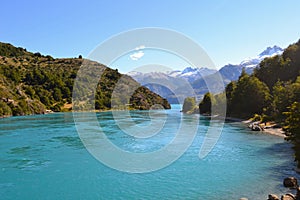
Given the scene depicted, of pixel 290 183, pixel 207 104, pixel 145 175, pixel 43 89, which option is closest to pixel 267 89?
pixel 207 104

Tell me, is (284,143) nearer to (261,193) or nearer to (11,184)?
(261,193)

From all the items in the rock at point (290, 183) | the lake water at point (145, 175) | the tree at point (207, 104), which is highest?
the tree at point (207, 104)

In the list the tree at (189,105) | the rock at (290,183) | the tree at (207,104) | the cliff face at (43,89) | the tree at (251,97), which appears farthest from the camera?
the tree at (189,105)

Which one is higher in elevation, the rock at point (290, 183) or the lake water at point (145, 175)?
the rock at point (290, 183)

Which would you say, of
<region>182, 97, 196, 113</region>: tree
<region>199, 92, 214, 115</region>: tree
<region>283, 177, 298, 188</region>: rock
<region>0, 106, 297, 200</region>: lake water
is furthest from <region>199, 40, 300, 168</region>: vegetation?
<region>182, 97, 196, 113</region>: tree

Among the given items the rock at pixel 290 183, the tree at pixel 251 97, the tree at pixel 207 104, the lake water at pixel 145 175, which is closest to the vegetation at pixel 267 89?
the tree at pixel 251 97

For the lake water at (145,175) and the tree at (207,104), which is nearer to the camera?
the lake water at (145,175)

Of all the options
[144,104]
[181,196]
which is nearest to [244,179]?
[181,196]

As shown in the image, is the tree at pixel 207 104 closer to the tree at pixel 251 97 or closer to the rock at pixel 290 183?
the tree at pixel 251 97

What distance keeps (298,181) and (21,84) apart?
147897 mm

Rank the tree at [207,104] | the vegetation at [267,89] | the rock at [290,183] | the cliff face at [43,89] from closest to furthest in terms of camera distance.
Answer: the rock at [290,183]
the vegetation at [267,89]
the cliff face at [43,89]
the tree at [207,104]

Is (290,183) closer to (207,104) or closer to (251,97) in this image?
(251,97)

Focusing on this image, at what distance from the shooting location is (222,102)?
116 m

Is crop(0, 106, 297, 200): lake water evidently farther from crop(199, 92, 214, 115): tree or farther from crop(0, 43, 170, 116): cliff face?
crop(0, 43, 170, 116): cliff face
